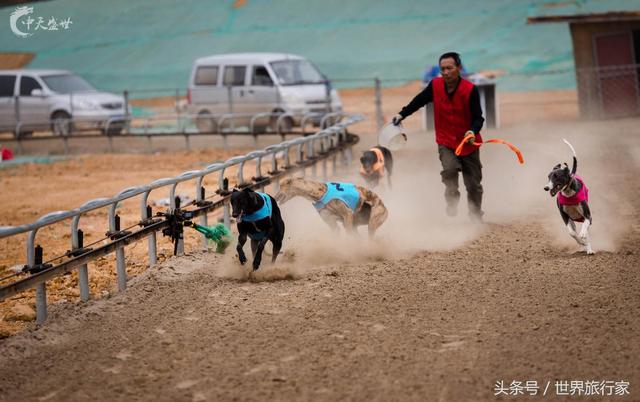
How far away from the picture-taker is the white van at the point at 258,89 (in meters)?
21.8

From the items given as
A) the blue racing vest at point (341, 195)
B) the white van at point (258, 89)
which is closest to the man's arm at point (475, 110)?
the blue racing vest at point (341, 195)

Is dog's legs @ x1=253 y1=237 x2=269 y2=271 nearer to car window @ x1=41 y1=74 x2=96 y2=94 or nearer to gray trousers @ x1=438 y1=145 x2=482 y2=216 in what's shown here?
gray trousers @ x1=438 y1=145 x2=482 y2=216

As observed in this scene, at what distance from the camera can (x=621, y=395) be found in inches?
181

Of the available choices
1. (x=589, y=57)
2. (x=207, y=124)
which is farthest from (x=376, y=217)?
(x=589, y=57)

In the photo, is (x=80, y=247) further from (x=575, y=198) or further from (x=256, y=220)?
(x=575, y=198)

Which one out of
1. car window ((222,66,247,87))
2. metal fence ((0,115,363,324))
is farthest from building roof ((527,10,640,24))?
metal fence ((0,115,363,324))

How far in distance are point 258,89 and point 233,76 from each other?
900 millimetres

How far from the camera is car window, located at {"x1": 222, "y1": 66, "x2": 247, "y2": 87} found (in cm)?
2272

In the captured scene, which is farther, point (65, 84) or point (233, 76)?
point (65, 84)

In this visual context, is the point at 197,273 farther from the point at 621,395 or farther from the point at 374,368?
the point at 621,395

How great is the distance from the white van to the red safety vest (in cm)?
1148

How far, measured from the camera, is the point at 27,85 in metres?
24.2

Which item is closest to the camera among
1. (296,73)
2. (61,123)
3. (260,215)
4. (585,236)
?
(260,215)

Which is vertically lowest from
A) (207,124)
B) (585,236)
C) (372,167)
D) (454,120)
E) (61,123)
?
(585,236)
